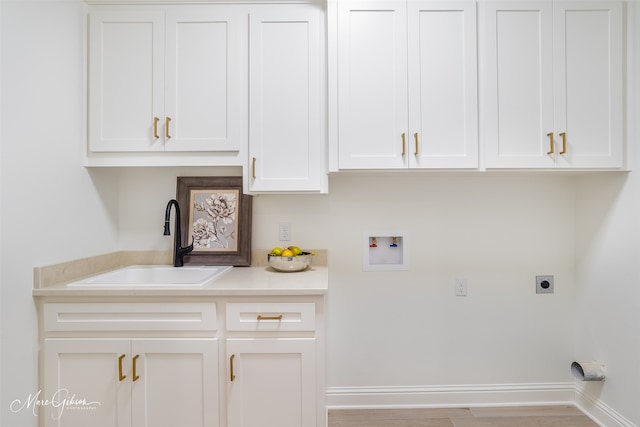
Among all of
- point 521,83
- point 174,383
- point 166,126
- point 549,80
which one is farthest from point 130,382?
point 549,80

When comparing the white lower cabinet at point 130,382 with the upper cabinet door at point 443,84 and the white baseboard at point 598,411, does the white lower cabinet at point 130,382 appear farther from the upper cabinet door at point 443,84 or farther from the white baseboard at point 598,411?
the white baseboard at point 598,411

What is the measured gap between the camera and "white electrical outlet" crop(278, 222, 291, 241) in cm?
209

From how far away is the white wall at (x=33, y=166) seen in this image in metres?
1.34

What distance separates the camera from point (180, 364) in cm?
150

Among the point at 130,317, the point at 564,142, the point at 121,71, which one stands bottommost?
the point at 130,317

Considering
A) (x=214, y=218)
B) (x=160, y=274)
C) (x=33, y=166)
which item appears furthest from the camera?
(x=214, y=218)

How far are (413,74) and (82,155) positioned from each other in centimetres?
177

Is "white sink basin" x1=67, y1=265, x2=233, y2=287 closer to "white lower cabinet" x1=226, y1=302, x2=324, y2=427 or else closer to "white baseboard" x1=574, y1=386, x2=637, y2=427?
"white lower cabinet" x1=226, y1=302, x2=324, y2=427

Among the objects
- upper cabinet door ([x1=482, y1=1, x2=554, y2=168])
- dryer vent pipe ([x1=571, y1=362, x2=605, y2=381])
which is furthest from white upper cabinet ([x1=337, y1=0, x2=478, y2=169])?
dryer vent pipe ([x1=571, y1=362, x2=605, y2=381])

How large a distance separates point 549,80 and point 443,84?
21.1 inches

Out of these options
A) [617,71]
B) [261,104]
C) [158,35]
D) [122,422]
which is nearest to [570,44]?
[617,71]

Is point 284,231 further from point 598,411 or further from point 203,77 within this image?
point 598,411

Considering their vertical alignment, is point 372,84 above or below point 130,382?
above

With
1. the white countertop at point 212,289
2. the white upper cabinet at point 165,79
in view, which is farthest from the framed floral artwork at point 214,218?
the white countertop at point 212,289
